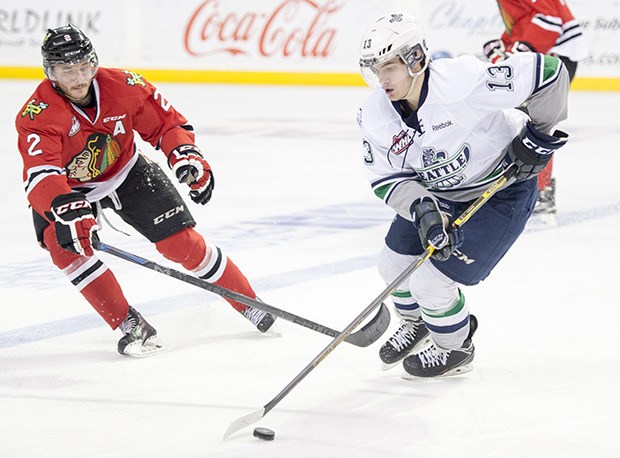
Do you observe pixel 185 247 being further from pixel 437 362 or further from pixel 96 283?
pixel 437 362

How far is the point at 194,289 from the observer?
385 centimetres

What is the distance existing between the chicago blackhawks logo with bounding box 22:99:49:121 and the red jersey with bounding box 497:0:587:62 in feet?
8.19

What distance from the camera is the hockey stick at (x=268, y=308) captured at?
114 inches

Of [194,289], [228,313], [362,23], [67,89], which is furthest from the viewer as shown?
[362,23]

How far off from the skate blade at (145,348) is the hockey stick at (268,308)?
258mm

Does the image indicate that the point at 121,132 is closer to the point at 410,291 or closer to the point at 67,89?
the point at 67,89

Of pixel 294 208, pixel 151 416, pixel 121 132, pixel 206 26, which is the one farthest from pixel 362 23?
A: pixel 151 416

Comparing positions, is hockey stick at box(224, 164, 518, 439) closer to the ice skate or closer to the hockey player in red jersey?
the hockey player in red jersey

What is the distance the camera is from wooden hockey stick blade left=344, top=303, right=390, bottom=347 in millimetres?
3004

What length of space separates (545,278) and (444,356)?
1159 mm

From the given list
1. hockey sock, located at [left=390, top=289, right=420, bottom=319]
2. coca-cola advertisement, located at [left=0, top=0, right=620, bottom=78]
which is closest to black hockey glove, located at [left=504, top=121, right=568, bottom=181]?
hockey sock, located at [left=390, top=289, right=420, bottom=319]

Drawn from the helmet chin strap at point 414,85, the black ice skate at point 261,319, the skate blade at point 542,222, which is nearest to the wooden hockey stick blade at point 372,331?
the black ice skate at point 261,319

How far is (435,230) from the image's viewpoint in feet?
8.53

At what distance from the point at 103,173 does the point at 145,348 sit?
53cm
